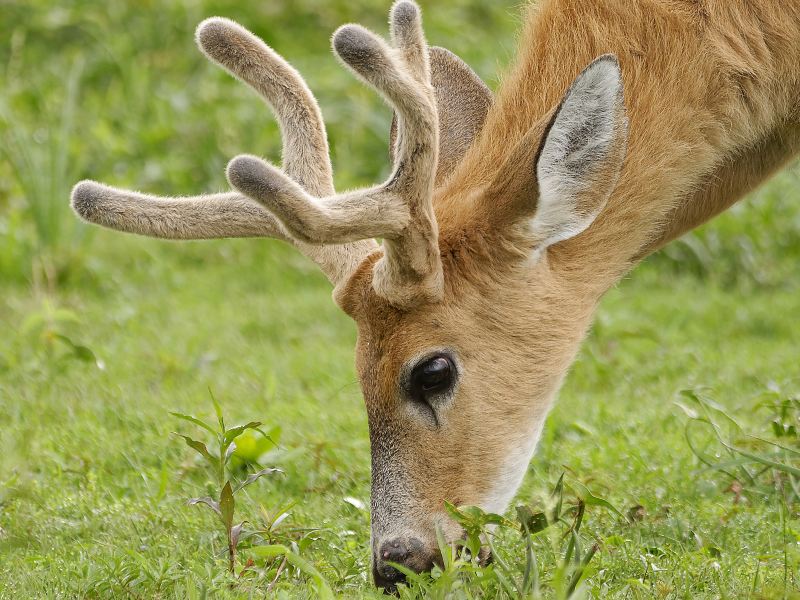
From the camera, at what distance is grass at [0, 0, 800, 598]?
400cm

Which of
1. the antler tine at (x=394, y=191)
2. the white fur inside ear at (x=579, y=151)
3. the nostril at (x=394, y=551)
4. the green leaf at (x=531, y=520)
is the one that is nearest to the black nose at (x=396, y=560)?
the nostril at (x=394, y=551)

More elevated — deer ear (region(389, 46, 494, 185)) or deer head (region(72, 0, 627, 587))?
deer ear (region(389, 46, 494, 185))

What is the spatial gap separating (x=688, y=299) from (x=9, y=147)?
15.4ft

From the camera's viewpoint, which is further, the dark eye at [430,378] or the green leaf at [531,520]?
the dark eye at [430,378]

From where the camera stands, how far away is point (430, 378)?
4090 millimetres

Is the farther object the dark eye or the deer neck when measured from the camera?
the deer neck

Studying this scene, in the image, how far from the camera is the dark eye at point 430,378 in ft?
13.4

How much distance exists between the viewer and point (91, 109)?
35.7 ft

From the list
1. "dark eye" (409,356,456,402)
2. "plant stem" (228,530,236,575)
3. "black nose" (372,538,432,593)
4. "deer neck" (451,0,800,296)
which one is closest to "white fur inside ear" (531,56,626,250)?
"deer neck" (451,0,800,296)

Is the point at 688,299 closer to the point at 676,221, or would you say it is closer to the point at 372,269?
the point at 676,221

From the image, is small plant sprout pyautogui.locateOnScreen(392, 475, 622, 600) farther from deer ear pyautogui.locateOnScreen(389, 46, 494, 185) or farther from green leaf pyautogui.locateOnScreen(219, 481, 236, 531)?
deer ear pyautogui.locateOnScreen(389, 46, 494, 185)

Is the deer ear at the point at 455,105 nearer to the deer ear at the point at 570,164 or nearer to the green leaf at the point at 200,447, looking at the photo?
the deer ear at the point at 570,164

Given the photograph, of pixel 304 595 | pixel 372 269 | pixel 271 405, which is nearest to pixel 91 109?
pixel 271 405

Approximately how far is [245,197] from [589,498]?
1461 millimetres
